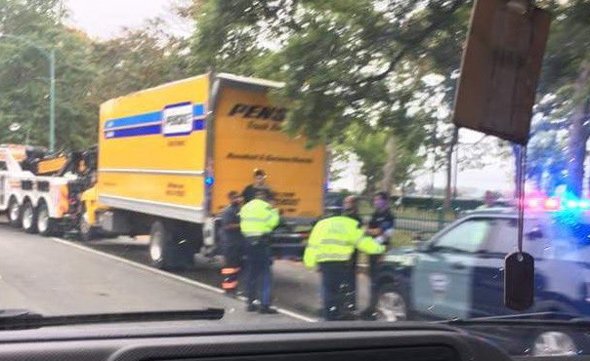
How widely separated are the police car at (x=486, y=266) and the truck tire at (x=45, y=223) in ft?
38.5

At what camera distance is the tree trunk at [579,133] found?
6.97 metres

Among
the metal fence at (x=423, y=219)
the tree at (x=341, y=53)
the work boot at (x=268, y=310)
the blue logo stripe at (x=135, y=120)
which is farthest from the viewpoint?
the metal fence at (x=423, y=219)

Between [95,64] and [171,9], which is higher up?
[171,9]

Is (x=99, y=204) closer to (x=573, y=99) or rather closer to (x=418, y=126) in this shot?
(x=418, y=126)

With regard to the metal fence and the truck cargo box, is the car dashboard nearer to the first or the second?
the truck cargo box

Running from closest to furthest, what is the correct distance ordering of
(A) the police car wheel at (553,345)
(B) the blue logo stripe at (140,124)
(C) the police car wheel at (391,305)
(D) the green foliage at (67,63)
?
(A) the police car wheel at (553,345)
(C) the police car wheel at (391,305)
(D) the green foliage at (67,63)
(B) the blue logo stripe at (140,124)

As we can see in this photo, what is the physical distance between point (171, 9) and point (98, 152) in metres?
4.32

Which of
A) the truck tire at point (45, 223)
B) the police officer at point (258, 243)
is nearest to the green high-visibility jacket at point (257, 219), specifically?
the police officer at point (258, 243)

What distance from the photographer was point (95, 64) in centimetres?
1364

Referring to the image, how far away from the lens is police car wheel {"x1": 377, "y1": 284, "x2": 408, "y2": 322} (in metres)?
7.92

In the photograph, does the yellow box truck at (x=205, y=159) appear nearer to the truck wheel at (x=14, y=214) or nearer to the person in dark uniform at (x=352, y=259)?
the person in dark uniform at (x=352, y=259)

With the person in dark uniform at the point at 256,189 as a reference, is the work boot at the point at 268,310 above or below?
below

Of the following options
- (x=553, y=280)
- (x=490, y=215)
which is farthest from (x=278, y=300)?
(x=553, y=280)

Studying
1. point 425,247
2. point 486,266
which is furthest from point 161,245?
point 486,266
